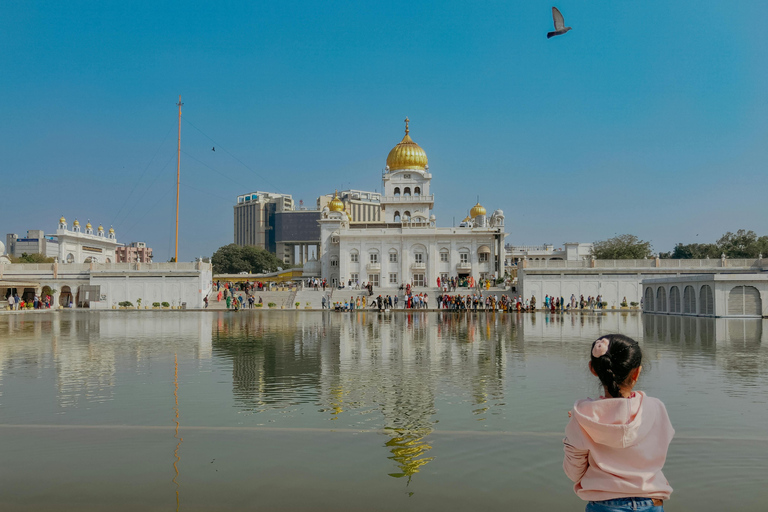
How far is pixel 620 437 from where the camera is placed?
3.17 meters

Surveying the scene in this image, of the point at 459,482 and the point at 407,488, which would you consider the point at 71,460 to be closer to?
the point at 407,488

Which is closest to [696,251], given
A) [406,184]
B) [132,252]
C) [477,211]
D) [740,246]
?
[740,246]

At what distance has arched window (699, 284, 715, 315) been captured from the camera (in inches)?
1276

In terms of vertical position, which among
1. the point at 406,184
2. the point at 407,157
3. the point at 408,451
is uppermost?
the point at 407,157

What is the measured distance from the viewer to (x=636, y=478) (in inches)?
127

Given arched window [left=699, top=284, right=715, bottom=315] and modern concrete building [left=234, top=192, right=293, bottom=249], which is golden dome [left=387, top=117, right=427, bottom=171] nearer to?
arched window [left=699, top=284, right=715, bottom=315]

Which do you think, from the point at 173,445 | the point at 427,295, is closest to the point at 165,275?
the point at 427,295

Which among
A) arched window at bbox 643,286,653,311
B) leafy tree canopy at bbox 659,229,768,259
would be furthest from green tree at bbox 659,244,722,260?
arched window at bbox 643,286,653,311

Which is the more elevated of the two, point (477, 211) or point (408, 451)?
point (477, 211)

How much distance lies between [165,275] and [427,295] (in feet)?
67.3

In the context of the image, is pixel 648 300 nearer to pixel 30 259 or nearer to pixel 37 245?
pixel 30 259

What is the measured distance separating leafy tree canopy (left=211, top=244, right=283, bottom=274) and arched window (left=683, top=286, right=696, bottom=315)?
70439 millimetres

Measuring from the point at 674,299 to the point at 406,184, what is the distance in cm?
3890

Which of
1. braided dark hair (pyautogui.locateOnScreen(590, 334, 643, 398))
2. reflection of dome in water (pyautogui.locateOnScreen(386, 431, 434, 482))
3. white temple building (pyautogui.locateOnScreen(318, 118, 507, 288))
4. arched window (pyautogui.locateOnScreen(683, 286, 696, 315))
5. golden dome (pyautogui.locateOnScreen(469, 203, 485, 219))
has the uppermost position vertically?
golden dome (pyautogui.locateOnScreen(469, 203, 485, 219))
